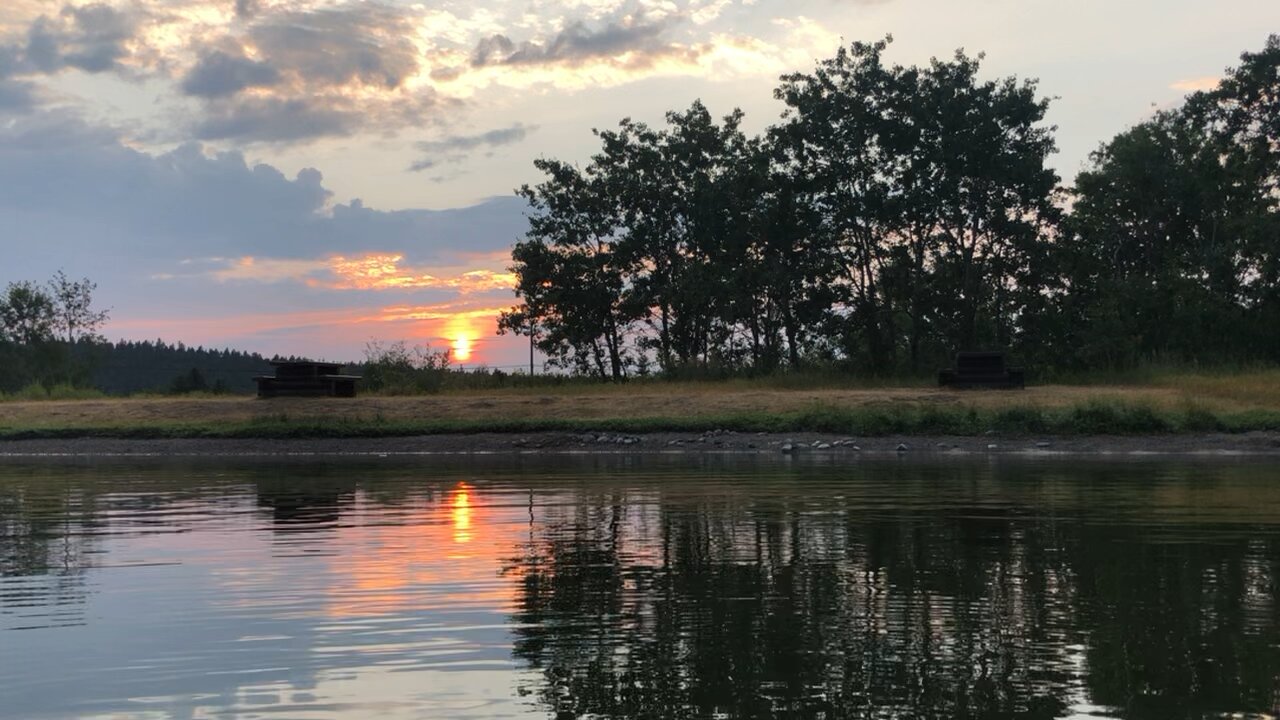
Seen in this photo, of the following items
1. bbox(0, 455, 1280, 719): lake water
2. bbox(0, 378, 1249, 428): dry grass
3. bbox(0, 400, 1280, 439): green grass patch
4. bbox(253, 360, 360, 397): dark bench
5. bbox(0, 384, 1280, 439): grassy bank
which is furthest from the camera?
bbox(253, 360, 360, 397): dark bench

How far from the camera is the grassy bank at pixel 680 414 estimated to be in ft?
118

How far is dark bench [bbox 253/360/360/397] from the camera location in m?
47.6

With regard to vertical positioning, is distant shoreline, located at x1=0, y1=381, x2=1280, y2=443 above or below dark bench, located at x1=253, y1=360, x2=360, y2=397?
below

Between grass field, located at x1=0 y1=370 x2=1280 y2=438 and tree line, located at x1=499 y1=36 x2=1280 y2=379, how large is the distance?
9.91 meters

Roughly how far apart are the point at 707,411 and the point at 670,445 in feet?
12.2

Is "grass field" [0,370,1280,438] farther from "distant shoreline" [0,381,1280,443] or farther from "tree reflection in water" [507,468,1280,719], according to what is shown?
"tree reflection in water" [507,468,1280,719]

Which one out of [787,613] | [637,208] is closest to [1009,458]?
[787,613]

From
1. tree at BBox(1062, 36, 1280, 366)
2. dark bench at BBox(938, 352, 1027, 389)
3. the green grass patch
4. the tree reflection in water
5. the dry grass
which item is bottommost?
the tree reflection in water

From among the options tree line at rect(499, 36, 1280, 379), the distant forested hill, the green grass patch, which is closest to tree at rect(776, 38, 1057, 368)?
tree line at rect(499, 36, 1280, 379)

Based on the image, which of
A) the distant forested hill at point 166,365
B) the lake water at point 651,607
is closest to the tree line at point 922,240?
the lake water at point 651,607

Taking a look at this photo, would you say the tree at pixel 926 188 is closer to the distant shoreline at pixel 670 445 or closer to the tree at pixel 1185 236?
the tree at pixel 1185 236

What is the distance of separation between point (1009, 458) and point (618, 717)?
27.2 m

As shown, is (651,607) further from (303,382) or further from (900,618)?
(303,382)

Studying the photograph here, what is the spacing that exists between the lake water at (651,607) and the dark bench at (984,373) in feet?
76.8
